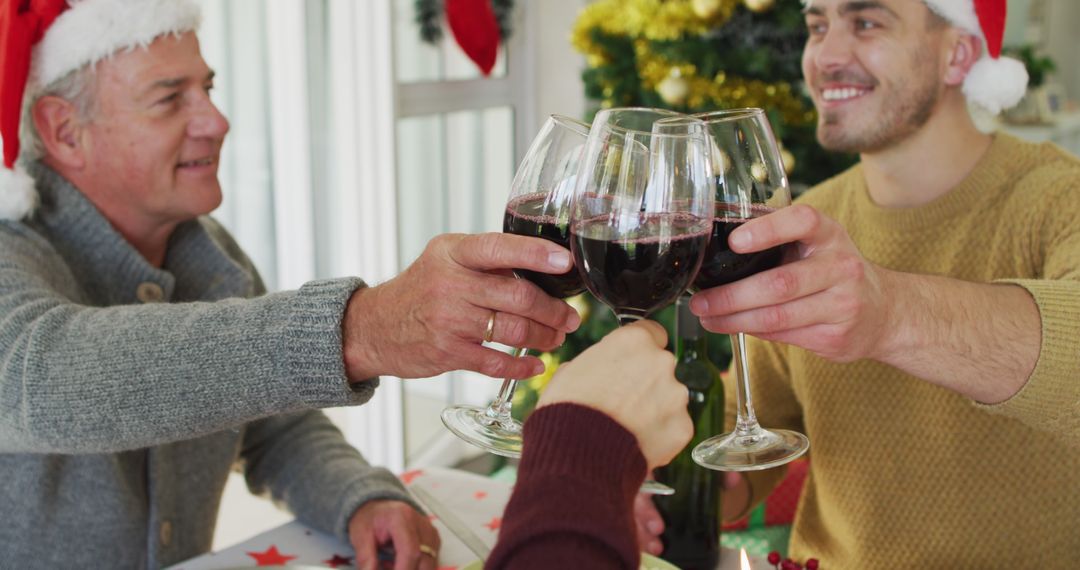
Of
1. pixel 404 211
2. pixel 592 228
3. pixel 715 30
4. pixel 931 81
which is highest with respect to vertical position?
pixel 715 30

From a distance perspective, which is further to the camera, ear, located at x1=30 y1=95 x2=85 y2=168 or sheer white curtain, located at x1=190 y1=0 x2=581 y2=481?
sheer white curtain, located at x1=190 y1=0 x2=581 y2=481

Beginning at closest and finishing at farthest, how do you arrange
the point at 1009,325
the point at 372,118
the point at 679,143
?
the point at 679,143 → the point at 1009,325 → the point at 372,118

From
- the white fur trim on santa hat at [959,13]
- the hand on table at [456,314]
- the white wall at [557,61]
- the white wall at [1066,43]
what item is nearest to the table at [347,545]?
the hand on table at [456,314]

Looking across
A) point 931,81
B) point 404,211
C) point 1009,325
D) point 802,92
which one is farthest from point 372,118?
point 1009,325

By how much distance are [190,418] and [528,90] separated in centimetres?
329

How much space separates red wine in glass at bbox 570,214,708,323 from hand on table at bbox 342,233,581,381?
0.05 m

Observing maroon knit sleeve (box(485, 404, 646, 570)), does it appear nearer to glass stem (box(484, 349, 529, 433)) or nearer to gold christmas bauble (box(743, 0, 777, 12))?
glass stem (box(484, 349, 529, 433))

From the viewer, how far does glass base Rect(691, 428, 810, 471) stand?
2.97 ft

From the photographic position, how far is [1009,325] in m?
1.06

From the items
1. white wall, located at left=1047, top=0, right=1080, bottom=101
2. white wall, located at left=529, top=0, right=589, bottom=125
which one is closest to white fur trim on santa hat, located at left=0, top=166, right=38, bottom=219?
white wall, located at left=529, top=0, right=589, bottom=125

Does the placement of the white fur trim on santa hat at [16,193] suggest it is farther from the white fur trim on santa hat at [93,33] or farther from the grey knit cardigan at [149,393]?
the white fur trim on santa hat at [93,33]

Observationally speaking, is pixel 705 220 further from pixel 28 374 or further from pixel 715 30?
pixel 715 30

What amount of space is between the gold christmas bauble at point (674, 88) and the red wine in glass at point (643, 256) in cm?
191

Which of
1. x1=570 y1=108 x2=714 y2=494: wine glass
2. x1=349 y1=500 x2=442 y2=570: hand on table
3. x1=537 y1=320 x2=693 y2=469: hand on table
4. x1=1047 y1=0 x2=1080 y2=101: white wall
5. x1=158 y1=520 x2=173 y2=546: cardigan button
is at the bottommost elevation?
x1=158 y1=520 x2=173 y2=546: cardigan button
